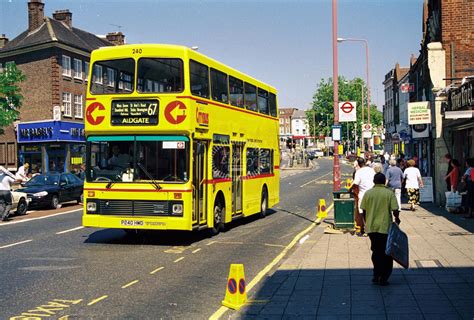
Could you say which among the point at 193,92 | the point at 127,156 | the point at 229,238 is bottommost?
the point at 229,238

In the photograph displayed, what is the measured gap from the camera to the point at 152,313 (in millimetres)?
7887

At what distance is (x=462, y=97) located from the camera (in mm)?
17781

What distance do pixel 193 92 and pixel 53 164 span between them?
3760 centimetres

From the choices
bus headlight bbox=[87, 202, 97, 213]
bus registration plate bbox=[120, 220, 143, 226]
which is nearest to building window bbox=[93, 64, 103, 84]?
bus headlight bbox=[87, 202, 97, 213]

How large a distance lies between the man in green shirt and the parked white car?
630 inches

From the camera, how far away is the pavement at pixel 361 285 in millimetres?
7594

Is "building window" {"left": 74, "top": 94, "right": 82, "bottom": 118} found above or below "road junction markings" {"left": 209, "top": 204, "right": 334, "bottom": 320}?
above

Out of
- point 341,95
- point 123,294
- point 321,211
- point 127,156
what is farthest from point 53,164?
point 341,95

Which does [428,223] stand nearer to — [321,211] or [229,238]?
[321,211]

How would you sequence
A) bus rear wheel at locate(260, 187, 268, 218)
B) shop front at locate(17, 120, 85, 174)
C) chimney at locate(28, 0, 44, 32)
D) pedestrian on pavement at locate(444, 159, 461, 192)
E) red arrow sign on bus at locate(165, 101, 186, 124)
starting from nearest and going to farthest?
red arrow sign on bus at locate(165, 101, 186, 124) → pedestrian on pavement at locate(444, 159, 461, 192) → bus rear wheel at locate(260, 187, 268, 218) → shop front at locate(17, 120, 85, 174) → chimney at locate(28, 0, 44, 32)

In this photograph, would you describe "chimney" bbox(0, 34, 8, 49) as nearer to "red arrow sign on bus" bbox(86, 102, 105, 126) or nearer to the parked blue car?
the parked blue car

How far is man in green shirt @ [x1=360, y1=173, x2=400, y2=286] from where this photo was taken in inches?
365

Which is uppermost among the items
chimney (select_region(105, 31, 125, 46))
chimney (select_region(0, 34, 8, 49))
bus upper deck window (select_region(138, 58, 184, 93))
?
chimney (select_region(105, 31, 125, 46))

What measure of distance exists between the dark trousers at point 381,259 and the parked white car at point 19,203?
1609cm
